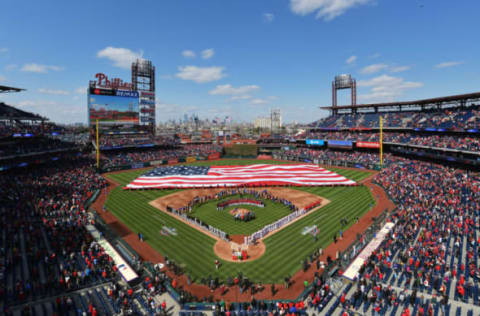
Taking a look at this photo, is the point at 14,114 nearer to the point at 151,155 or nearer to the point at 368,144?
the point at 151,155

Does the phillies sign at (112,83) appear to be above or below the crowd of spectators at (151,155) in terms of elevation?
above

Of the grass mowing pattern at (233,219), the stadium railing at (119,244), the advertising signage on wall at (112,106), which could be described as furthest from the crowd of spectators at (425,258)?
the advertising signage on wall at (112,106)

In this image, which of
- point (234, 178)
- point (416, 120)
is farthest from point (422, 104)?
point (234, 178)

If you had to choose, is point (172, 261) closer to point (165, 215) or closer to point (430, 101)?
point (165, 215)

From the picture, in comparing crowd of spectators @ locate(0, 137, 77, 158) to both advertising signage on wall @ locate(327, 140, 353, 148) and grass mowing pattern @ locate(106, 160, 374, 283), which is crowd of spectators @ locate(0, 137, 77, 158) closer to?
grass mowing pattern @ locate(106, 160, 374, 283)

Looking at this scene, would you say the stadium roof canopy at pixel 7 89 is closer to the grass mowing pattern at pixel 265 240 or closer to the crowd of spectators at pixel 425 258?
the grass mowing pattern at pixel 265 240

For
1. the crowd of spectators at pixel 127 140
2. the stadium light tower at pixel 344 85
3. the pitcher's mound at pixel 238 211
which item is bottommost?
the pitcher's mound at pixel 238 211
